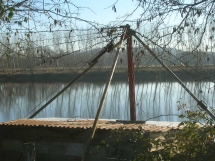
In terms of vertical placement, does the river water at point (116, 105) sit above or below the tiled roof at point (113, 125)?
below

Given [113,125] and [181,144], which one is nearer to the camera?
[181,144]

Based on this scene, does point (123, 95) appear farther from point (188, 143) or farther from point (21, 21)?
point (188, 143)

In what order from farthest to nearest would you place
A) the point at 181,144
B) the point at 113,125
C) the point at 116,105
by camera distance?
the point at 116,105
the point at 113,125
the point at 181,144

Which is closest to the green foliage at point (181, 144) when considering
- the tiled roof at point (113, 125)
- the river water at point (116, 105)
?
the tiled roof at point (113, 125)

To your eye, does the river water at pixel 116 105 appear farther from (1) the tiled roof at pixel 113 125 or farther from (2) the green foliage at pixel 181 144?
→ (2) the green foliage at pixel 181 144

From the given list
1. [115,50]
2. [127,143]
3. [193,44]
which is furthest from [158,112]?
[127,143]

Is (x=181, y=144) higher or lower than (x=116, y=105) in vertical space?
higher

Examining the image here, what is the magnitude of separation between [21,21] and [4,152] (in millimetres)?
1540

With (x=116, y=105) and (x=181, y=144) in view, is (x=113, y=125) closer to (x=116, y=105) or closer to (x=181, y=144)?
(x=181, y=144)

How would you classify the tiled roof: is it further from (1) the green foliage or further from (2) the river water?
(2) the river water

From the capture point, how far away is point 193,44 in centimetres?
390

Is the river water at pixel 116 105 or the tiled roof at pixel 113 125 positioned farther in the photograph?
the river water at pixel 116 105

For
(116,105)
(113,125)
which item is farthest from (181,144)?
(116,105)

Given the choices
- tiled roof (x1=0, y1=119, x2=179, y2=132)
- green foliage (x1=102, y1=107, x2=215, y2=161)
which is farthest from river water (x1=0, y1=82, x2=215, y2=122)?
green foliage (x1=102, y1=107, x2=215, y2=161)
